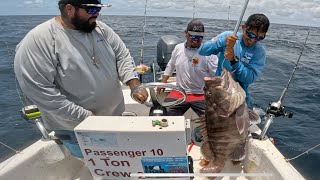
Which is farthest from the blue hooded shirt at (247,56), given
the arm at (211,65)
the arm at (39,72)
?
the arm at (39,72)

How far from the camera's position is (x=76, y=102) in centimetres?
276

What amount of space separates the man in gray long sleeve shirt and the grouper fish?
69cm

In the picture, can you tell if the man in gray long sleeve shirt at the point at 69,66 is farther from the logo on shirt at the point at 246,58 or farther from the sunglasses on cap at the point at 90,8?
the logo on shirt at the point at 246,58

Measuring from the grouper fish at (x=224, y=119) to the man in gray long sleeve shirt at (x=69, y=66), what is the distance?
69 centimetres

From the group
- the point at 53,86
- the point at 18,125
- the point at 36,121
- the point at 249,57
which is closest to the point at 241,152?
the point at 249,57

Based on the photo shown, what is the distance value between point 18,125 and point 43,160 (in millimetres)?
5729

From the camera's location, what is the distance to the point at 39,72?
8.02 ft

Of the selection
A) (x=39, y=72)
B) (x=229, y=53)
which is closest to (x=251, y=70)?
(x=229, y=53)

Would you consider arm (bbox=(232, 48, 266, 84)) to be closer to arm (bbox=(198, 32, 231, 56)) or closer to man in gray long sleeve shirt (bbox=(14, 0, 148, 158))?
arm (bbox=(198, 32, 231, 56))

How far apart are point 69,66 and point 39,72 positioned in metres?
0.27

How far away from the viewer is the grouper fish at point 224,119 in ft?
9.20

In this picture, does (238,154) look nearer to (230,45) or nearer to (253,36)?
(230,45)

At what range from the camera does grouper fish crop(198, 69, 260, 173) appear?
9.20 feet

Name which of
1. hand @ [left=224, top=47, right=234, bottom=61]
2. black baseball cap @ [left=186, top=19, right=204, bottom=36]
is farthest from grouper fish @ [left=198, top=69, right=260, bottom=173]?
black baseball cap @ [left=186, top=19, right=204, bottom=36]
